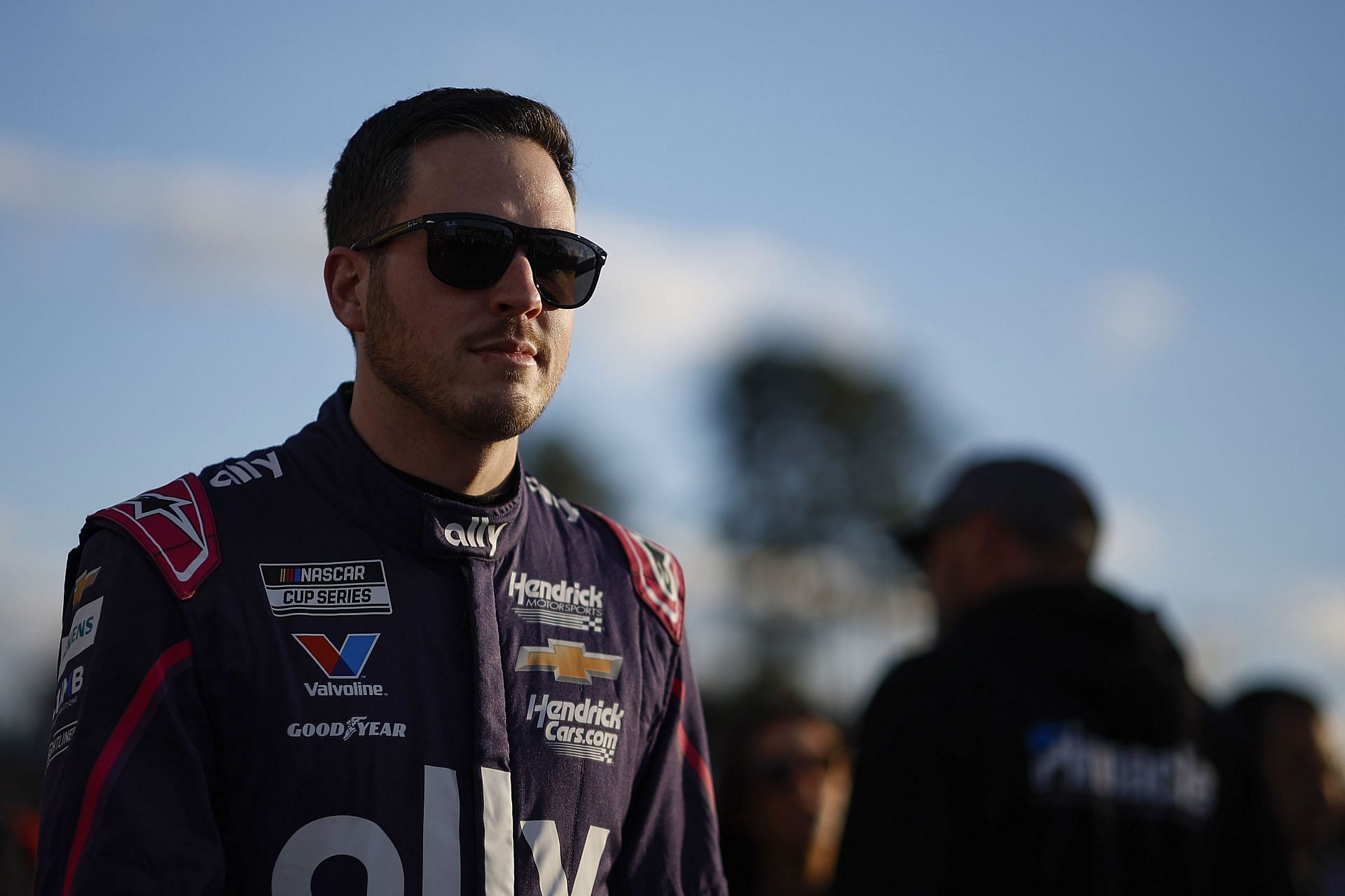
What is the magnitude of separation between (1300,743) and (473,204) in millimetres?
5116

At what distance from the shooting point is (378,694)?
2.47m

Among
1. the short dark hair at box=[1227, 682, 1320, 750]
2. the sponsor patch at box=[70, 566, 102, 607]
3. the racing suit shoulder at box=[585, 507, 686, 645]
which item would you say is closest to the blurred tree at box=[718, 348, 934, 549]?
the short dark hair at box=[1227, 682, 1320, 750]

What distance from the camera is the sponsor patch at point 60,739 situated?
232 cm

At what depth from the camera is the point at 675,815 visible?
9.45 feet

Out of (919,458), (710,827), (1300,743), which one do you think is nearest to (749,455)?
(919,458)

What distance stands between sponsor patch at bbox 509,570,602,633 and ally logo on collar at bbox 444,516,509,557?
0.29 feet

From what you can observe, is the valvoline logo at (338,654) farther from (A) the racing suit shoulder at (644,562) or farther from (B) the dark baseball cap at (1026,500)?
(B) the dark baseball cap at (1026,500)

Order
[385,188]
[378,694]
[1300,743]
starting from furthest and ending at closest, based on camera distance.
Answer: [1300,743] → [385,188] → [378,694]

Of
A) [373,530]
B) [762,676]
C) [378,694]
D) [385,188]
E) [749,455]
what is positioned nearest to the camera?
[378,694]

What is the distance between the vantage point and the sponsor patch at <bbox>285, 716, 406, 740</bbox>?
2389 millimetres

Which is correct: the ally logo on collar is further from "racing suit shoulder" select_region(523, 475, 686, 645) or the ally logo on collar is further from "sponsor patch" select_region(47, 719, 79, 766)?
"sponsor patch" select_region(47, 719, 79, 766)

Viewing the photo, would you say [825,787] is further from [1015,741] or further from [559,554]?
[559,554]

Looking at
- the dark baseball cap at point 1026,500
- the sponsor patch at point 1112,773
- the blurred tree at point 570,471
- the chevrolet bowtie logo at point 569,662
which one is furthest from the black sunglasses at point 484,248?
the blurred tree at point 570,471

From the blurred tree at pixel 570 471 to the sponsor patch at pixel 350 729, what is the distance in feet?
138
